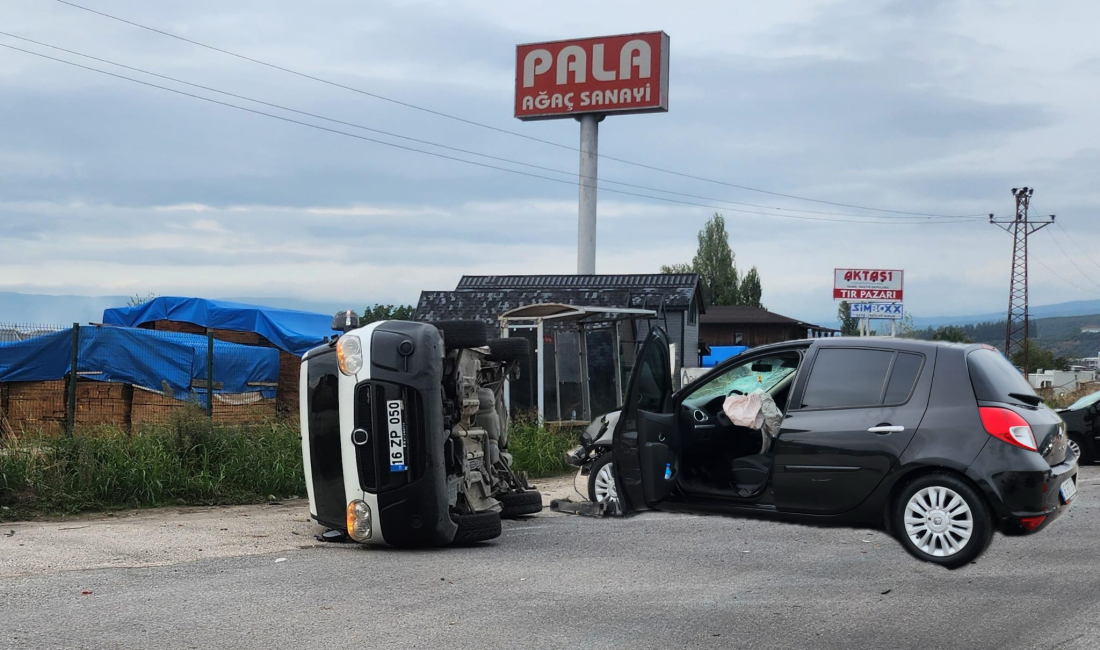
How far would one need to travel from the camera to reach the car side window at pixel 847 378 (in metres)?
7.16

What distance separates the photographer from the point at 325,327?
26.5 metres

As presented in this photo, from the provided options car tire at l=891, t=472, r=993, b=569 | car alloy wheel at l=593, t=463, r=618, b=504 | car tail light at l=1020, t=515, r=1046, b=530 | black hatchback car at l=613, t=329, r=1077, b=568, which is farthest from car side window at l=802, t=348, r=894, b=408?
car alloy wheel at l=593, t=463, r=618, b=504

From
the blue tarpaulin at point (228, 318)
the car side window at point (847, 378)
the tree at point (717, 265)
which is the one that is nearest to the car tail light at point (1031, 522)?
the car side window at point (847, 378)

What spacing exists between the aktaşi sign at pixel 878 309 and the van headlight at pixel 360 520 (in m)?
21.2

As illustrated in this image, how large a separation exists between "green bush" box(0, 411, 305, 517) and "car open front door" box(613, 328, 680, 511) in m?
6.98

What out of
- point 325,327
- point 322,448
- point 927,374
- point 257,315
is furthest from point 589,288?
point 927,374

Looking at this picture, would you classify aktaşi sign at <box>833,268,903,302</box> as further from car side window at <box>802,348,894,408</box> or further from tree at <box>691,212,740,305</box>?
tree at <box>691,212,740,305</box>

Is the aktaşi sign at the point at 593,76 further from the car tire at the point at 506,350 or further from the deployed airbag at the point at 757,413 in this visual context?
the deployed airbag at the point at 757,413

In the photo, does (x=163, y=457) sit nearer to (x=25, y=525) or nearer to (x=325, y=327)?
(x=25, y=525)

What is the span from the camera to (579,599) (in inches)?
315

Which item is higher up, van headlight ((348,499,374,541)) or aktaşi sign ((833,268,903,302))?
aktaşi sign ((833,268,903,302))

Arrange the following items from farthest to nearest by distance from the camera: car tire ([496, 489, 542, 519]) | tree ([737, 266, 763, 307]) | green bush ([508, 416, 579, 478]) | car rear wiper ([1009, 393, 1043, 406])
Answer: tree ([737, 266, 763, 307]) < green bush ([508, 416, 579, 478]) < car tire ([496, 489, 542, 519]) < car rear wiper ([1009, 393, 1043, 406])

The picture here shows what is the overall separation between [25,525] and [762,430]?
7.90 metres

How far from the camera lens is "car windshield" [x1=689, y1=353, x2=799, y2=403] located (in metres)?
8.10
